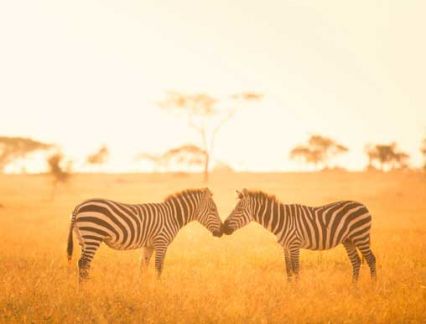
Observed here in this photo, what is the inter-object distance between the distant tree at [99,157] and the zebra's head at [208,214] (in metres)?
61.9

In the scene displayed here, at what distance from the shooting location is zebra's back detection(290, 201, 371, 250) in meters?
11.2

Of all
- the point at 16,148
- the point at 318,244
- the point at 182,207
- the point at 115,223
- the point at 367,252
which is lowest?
the point at 367,252

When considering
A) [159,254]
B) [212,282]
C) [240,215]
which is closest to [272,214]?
[240,215]

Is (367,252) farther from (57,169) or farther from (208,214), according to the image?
(57,169)

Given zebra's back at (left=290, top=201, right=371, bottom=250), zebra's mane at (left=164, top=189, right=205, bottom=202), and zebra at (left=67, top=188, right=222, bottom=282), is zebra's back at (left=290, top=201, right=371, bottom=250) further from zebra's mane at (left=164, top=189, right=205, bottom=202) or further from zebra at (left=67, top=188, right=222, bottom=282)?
zebra's mane at (left=164, top=189, right=205, bottom=202)

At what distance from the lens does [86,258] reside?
33.0 ft

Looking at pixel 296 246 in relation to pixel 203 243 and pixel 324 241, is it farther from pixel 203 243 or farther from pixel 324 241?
pixel 203 243

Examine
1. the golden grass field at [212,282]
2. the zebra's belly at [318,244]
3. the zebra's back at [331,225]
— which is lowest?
the golden grass field at [212,282]

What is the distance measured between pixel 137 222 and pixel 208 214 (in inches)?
79.5

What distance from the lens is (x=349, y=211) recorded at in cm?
1142

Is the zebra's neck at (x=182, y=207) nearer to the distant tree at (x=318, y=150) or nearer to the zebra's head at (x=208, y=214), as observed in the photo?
the zebra's head at (x=208, y=214)

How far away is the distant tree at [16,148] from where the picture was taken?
65500 mm

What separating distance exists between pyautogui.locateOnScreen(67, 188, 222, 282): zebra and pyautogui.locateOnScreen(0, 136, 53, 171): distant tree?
2299 inches

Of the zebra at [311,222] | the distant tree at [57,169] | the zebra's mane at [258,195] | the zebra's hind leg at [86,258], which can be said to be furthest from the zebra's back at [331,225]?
the distant tree at [57,169]
